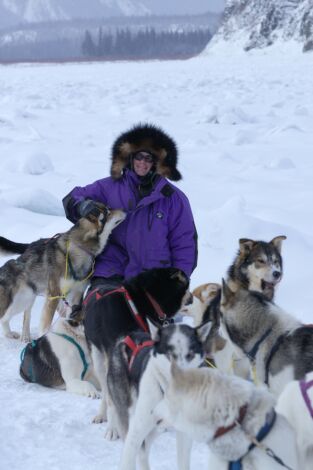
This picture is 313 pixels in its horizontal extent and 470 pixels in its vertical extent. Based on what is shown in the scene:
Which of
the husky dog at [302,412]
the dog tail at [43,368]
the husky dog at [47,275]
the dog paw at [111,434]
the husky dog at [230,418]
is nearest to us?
the husky dog at [230,418]

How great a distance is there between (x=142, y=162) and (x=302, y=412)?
202 centimetres

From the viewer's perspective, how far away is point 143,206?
3814 mm

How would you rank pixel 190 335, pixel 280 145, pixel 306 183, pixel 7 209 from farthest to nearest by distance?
pixel 280 145
pixel 306 183
pixel 7 209
pixel 190 335

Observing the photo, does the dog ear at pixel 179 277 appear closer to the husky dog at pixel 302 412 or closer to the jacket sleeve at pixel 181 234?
the jacket sleeve at pixel 181 234

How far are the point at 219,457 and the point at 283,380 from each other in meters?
1.01

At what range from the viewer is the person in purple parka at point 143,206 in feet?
12.5

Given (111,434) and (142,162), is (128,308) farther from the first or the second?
(142,162)

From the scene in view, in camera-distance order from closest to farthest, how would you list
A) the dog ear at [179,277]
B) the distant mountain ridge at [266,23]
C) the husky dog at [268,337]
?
1. the husky dog at [268,337]
2. the dog ear at [179,277]
3. the distant mountain ridge at [266,23]

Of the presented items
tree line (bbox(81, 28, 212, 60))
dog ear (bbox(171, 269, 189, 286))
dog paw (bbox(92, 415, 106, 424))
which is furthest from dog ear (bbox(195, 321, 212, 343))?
tree line (bbox(81, 28, 212, 60))

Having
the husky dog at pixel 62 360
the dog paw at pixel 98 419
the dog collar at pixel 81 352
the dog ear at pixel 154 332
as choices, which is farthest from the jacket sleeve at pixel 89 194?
the dog ear at pixel 154 332

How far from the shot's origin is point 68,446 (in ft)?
9.85

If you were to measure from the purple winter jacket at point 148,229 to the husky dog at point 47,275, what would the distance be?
437 millimetres

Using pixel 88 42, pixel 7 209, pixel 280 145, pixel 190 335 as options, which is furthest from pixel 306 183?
pixel 88 42

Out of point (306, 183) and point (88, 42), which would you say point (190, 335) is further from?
point (88, 42)
